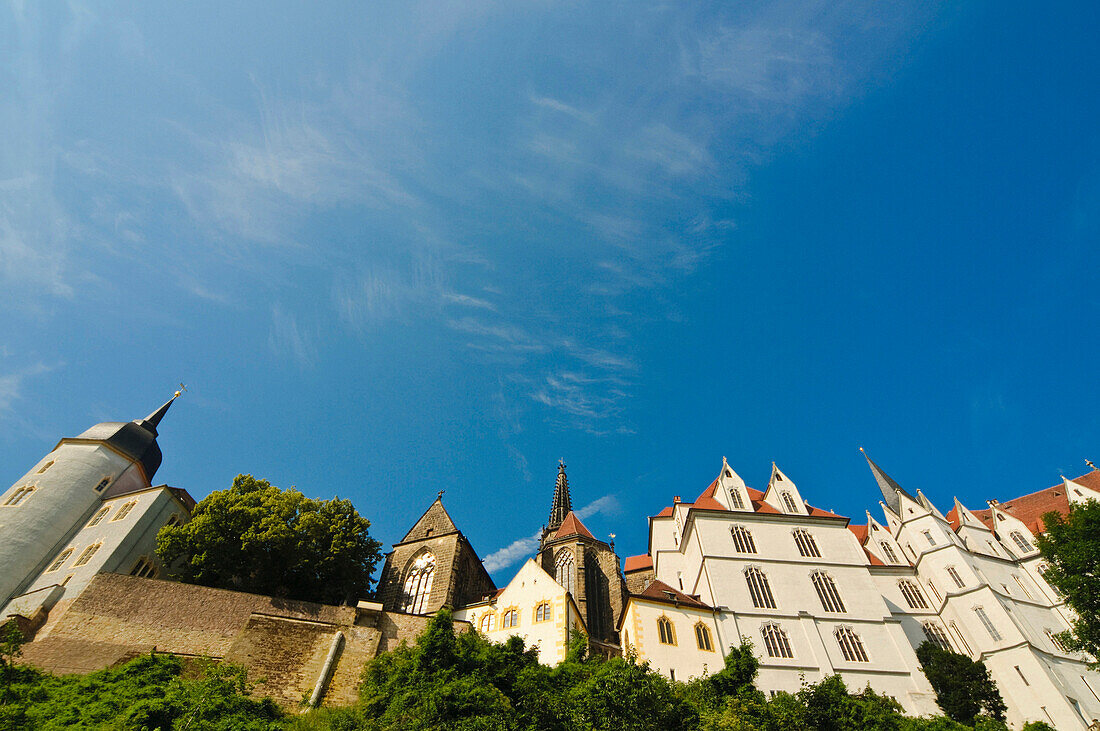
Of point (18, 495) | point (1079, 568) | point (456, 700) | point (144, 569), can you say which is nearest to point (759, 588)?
point (1079, 568)

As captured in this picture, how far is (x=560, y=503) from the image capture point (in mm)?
62344

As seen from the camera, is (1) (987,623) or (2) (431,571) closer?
(1) (987,623)

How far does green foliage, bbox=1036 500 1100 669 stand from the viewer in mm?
27875

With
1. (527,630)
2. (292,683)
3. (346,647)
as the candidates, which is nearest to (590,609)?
(527,630)

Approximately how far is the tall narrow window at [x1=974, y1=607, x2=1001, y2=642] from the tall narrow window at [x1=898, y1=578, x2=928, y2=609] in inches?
134

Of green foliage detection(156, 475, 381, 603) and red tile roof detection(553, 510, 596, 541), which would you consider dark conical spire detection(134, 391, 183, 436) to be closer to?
green foliage detection(156, 475, 381, 603)

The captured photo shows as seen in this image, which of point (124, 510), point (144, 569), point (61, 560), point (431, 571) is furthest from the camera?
point (431, 571)

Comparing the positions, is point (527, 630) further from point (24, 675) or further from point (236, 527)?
point (24, 675)

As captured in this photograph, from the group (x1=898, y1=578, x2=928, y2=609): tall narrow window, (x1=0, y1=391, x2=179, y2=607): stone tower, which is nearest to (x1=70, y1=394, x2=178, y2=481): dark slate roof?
(x1=0, y1=391, x2=179, y2=607): stone tower

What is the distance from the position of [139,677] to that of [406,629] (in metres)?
11.5

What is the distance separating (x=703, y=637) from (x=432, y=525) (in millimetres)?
21166

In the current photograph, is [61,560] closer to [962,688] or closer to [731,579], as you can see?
[731,579]

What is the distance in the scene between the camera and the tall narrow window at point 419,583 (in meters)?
37.0

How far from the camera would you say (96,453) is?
125ft
